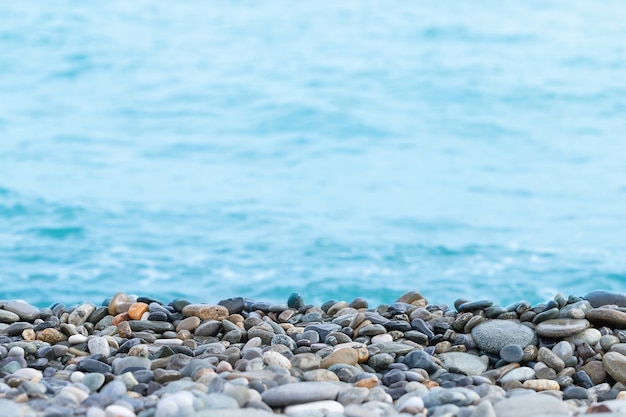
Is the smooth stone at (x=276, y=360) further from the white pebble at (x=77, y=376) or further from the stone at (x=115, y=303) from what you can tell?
the stone at (x=115, y=303)

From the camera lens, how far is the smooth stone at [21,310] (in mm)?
3016

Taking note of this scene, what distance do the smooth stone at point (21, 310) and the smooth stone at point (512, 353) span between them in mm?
1620

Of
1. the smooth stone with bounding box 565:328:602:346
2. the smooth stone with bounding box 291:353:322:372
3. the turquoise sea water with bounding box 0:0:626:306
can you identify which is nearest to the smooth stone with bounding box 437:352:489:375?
the smooth stone with bounding box 565:328:602:346

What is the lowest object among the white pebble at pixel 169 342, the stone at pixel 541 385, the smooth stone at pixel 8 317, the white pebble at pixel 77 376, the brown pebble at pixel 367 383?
the stone at pixel 541 385

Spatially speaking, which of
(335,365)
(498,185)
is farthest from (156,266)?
(335,365)

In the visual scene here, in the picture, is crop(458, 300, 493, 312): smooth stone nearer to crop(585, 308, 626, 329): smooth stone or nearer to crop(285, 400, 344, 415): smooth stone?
crop(585, 308, 626, 329): smooth stone

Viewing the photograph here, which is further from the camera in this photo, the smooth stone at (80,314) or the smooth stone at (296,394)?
the smooth stone at (80,314)

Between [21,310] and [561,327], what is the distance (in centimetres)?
184

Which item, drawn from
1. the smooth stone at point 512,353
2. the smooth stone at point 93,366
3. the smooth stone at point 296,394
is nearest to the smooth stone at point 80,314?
the smooth stone at point 93,366

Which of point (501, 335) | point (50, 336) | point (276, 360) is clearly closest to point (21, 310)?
point (50, 336)

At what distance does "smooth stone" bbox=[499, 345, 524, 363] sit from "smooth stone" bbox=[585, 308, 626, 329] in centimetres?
30

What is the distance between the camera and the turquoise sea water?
667 cm

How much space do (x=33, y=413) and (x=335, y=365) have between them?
872 mm

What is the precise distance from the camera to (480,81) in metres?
11.0
